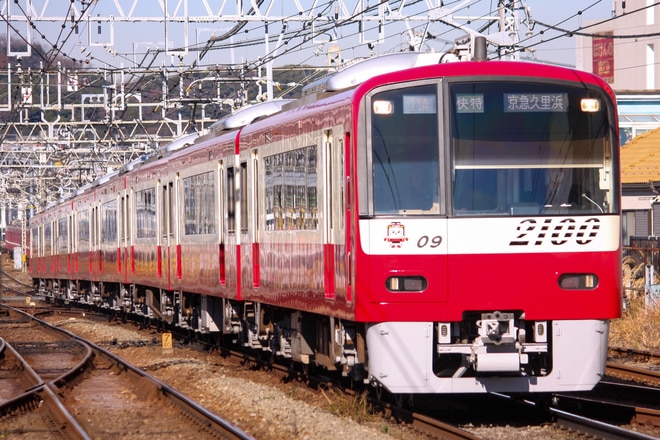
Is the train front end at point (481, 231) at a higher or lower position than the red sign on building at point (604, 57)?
lower

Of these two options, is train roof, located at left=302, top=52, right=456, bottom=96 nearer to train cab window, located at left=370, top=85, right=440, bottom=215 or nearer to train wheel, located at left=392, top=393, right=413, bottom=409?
train cab window, located at left=370, top=85, right=440, bottom=215

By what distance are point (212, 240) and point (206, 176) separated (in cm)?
90

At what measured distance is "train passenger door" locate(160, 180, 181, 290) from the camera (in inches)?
718

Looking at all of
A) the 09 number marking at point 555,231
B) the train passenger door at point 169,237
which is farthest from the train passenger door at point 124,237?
the 09 number marking at point 555,231

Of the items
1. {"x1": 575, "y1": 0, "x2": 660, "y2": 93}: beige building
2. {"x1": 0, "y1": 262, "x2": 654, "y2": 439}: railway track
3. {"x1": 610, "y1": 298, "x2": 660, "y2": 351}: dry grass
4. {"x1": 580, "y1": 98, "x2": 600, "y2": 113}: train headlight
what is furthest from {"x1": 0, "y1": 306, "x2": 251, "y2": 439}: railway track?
{"x1": 575, "y1": 0, "x2": 660, "y2": 93}: beige building

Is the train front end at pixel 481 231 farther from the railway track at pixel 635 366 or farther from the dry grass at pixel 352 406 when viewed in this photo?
the railway track at pixel 635 366

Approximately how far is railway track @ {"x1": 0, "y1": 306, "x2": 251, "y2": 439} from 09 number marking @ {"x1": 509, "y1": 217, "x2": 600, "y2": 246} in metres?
2.64

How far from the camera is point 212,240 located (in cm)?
1553

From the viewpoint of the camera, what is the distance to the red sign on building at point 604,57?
86400 millimetres

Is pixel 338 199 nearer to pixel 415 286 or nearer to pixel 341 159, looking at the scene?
pixel 341 159

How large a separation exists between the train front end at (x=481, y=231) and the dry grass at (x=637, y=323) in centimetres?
759

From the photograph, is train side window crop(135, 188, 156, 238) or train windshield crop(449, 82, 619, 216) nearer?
train windshield crop(449, 82, 619, 216)

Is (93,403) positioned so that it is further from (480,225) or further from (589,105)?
(589,105)

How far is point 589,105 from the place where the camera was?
9453mm
